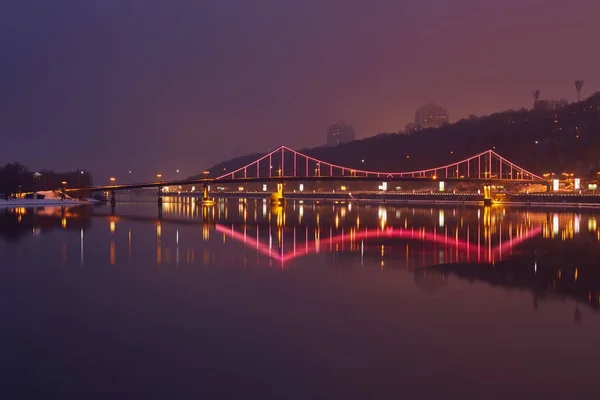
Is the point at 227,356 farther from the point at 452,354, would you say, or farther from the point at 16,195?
the point at 16,195

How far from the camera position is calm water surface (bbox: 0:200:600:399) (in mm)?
7070

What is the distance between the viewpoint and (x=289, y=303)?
1176 centimetres

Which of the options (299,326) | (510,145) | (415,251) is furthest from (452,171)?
(299,326)

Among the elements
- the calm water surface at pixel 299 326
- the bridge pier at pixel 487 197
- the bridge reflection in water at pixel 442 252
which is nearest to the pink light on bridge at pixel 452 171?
the bridge pier at pixel 487 197

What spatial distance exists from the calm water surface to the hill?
97714mm

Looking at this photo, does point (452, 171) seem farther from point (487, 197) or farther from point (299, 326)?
point (299, 326)

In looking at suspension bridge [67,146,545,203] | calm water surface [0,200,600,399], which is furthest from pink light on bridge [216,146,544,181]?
calm water surface [0,200,600,399]

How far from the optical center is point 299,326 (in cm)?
982

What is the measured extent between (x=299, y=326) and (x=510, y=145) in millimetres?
156332

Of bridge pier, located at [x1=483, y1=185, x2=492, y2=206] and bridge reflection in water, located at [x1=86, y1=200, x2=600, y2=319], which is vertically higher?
bridge pier, located at [x1=483, y1=185, x2=492, y2=206]

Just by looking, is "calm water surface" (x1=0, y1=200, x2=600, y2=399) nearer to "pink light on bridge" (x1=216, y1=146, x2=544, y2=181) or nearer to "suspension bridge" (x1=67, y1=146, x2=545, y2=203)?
"suspension bridge" (x1=67, y1=146, x2=545, y2=203)

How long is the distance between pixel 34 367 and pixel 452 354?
5624 millimetres

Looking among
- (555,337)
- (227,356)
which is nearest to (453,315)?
(555,337)

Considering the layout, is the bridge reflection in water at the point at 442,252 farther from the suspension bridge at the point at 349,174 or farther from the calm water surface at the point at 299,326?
the suspension bridge at the point at 349,174
